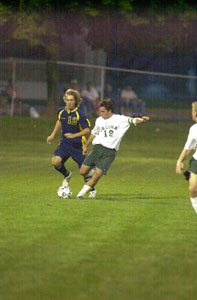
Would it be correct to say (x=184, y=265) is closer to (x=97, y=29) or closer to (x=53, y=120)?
(x=53, y=120)

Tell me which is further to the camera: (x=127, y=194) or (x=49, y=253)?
(x=127, y=194)

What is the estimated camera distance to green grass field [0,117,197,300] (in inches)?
279

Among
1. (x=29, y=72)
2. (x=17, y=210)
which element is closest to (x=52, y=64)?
(x=29, y=72)

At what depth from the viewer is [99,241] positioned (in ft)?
30.1

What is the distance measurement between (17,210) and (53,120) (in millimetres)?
24056

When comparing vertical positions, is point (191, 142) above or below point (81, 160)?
above

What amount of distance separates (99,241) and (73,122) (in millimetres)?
5352

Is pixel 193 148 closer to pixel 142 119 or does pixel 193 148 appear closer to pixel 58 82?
pixel 142 119

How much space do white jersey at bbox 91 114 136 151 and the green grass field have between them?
0.97 meters

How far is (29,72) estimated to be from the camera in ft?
120

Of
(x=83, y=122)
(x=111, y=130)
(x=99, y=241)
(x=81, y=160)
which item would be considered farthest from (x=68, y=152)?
(x=99, y=241)

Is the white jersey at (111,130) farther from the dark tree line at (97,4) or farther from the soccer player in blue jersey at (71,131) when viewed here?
the dark tree line at (97,4)

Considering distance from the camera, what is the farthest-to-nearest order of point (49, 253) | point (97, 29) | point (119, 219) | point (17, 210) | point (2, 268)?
point (97, 29)
point (17, 210)
point (119, 219)
point (49, 253)
point (2, 268)

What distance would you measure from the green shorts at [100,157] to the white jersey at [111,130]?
0.08 m
